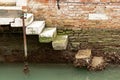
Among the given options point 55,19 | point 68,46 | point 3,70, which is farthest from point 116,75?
point 3,70

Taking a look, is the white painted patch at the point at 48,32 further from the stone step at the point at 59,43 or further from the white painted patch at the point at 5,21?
the white painted patch at the point at 5,21

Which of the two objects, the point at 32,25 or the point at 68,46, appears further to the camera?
the point at 68,46

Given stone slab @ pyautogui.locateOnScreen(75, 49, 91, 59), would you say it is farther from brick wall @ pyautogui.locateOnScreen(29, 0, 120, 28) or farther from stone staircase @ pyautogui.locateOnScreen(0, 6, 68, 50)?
brick wall @ pyautogui.locateOnScreen(29, 0, 120, 28)

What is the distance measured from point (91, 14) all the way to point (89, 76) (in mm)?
1363

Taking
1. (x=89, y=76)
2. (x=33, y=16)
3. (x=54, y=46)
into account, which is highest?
(x=33, y=16)

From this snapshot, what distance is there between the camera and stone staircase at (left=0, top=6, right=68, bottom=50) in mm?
7820

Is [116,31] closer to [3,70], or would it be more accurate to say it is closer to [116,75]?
[116,75]

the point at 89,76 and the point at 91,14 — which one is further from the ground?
the point at 91,14

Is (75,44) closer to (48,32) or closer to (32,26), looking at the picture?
(48,32)

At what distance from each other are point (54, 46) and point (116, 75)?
139 centimetres

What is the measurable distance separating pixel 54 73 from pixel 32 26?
1.08 meters

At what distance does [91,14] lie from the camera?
328 inches

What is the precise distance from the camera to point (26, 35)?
8.48m

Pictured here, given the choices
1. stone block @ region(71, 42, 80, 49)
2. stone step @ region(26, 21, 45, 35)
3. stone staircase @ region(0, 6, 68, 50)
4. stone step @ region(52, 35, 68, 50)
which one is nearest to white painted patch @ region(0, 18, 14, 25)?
stone staircase @ region(0, 6, 68, 50)
